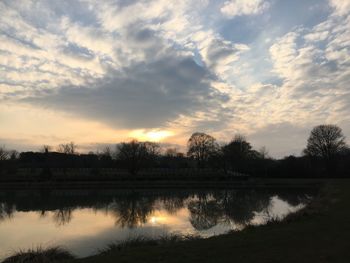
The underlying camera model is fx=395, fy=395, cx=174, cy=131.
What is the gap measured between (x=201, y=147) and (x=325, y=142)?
33.7 meters

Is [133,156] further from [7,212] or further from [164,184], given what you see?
[7,212]

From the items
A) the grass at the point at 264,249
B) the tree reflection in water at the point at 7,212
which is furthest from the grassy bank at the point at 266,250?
the tree reflection in water at the point at 7,212

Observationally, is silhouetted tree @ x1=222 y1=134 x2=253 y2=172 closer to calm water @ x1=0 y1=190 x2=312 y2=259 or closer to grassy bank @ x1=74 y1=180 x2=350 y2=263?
calm water @ x1=0 y1=190 x2=312 y2=259

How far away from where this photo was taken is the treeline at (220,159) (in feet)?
281

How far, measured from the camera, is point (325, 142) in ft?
309

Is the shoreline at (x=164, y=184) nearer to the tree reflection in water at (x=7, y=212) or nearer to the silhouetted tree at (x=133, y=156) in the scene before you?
the silhouetted tree at (x=133, y=156)

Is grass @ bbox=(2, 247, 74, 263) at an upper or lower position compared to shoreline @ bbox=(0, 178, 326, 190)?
lower

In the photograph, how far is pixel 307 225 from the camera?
578 inches

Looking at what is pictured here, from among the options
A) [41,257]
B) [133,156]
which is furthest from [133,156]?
[41,257]

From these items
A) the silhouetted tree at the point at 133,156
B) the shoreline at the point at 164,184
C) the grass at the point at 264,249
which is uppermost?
the silhouetted tree at the point at 133,156

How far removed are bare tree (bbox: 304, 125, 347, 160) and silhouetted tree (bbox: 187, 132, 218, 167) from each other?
26.7 metres

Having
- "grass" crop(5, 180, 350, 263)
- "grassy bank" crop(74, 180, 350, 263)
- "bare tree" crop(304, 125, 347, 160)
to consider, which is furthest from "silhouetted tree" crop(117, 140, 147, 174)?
"grassy bank" crop(74, 180, 350, 263)

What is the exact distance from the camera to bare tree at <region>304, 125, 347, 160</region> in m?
92.6

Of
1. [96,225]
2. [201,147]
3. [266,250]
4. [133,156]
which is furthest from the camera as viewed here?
[201,147]
